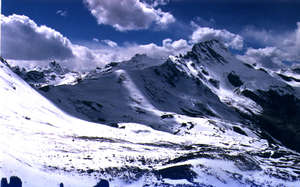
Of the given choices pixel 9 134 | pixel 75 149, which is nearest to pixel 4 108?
pixel 9 134

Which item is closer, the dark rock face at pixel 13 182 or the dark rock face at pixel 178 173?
the dark rock face at pixel 13 182

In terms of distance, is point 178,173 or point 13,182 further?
point 178,173

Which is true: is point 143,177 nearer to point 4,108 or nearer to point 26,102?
point 4,108

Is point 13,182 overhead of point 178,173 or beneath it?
overhead

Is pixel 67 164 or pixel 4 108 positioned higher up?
pixel 4 108

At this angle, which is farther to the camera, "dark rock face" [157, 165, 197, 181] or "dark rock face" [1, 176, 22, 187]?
"dark rock face" [157, 165, 197, 181]

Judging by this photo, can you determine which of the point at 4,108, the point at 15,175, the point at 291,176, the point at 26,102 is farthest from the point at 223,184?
the point at 26,102

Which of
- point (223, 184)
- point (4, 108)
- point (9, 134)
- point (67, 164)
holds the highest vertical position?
point (4, 108)

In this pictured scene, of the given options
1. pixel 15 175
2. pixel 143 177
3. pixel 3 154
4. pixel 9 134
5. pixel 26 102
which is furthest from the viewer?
pixel 26 102

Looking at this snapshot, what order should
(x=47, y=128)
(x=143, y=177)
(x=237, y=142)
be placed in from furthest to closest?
1. (x=237, y=142)
2. (x=47, y=128)
3. (x=143, y=177)

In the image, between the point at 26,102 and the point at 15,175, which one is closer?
the point at 15,175

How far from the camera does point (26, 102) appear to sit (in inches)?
6353

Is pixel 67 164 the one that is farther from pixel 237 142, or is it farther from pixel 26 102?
pixel 237 142

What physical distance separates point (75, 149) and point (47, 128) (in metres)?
29.8
